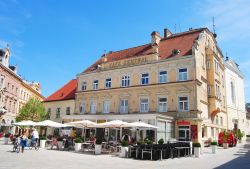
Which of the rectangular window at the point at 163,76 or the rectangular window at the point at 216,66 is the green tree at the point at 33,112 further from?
the rectangular window at the point at 216,66

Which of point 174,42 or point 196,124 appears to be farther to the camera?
point 174,42

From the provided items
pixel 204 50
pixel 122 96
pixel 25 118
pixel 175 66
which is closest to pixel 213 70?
pixel 204 50

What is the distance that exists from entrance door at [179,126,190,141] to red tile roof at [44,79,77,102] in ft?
67.9

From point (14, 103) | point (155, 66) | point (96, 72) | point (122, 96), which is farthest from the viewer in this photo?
point (14, 103)

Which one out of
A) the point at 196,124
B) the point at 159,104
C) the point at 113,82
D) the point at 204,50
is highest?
the point at 204,50

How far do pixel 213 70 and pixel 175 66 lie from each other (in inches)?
257

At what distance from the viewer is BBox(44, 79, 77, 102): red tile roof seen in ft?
143

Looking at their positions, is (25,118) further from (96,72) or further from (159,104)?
(159,104)

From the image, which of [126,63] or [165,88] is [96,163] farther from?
[126,63]

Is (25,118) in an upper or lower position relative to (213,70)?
lower

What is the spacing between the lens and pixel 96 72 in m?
38.8

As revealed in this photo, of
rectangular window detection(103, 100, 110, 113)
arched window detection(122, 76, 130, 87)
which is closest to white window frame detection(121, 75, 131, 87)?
arched window detection(122, 76, 130, 87)

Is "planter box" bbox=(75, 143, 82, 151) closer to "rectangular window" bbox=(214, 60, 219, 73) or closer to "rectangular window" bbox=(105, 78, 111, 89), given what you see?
"rectangular window" bbox=(105, 78, 111, 89)

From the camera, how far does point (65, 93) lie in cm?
4512
